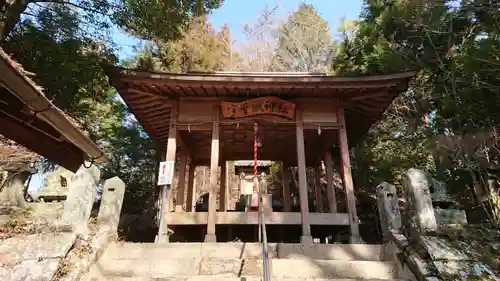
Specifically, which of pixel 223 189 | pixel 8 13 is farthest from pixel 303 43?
pixel 8 13

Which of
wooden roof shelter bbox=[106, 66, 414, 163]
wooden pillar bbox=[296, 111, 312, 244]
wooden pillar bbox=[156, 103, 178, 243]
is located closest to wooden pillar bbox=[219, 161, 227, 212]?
wooden roof shelter bbox=[106, 66, 414, 163]

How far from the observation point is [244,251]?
18.7 ft

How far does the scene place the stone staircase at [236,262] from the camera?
4949mm

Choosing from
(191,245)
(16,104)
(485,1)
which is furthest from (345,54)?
(16,104)

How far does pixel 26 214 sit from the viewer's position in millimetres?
6191

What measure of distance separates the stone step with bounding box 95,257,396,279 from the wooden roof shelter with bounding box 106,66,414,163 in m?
3.55

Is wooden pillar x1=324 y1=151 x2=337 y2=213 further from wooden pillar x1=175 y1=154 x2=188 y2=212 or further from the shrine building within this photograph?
wooden pillar x1=175 y1=154 x2=188 y2=212

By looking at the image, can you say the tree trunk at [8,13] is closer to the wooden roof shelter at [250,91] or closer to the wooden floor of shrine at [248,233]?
the wooden roof shelter at [250,91]

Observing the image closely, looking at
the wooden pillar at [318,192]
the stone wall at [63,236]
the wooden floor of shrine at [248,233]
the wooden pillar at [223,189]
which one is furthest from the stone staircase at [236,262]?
the wooden pillar at [223,189]

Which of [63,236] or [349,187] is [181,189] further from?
[63,236]

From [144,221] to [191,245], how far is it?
23.1 feet

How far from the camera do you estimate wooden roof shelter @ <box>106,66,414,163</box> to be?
24.7 feet

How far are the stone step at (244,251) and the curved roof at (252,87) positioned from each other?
11.1ft

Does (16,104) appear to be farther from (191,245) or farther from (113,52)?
(113,52)
